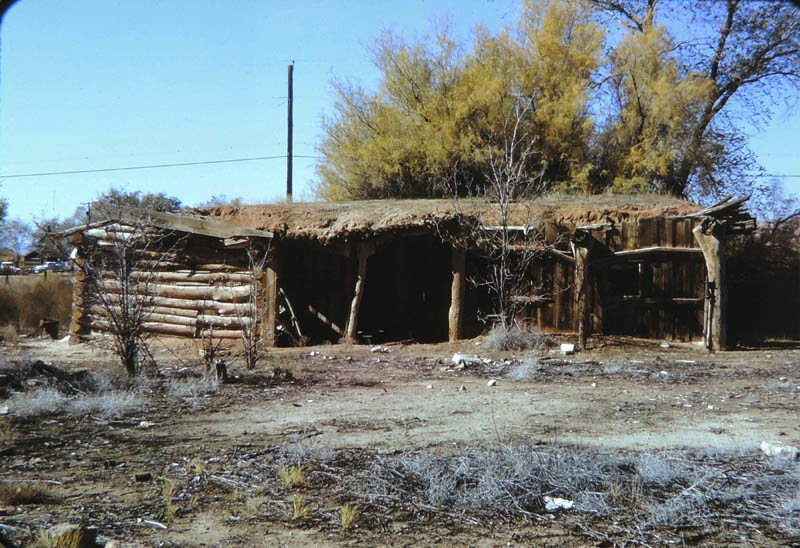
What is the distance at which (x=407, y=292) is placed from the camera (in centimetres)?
1719

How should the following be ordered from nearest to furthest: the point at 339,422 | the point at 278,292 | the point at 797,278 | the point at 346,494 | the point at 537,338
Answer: the point at 346,494, the point at 339,422, the point at 537,338, the point at 278,292, the point at 797,278

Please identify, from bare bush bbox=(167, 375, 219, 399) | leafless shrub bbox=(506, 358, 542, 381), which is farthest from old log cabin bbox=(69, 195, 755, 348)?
bare bush bbox=(167, 375, 219, 399)

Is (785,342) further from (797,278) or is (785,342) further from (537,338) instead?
(537,338)

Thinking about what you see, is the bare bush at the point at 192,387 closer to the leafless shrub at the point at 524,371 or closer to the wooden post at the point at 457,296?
Answer: the leafless shrub at the point at 524,371

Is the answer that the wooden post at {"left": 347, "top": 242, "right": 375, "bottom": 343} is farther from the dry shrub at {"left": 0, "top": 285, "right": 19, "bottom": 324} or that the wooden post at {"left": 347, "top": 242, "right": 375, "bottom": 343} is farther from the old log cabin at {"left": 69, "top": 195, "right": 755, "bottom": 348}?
the dry shrub at {"left": 0, "top": 285, "right": 19, "bottom": 324}

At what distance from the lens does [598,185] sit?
22906 millimetres

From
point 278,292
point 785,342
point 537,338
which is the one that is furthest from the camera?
point 785,342

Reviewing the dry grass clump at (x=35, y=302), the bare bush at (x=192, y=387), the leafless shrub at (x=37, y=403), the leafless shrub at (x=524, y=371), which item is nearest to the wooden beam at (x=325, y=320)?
the leafless shrub at (x=524, y=371)

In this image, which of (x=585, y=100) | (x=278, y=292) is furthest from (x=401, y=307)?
(x=585, y=100)

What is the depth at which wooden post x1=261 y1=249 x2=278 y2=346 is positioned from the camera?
1461cm

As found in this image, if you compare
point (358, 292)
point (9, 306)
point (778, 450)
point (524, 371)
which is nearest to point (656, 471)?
point (778, 450)

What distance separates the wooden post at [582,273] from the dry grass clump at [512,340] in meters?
0.81

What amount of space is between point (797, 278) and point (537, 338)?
989 centimetres

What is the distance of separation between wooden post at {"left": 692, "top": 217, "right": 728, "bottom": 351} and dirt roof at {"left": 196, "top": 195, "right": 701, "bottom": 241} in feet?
5.20
